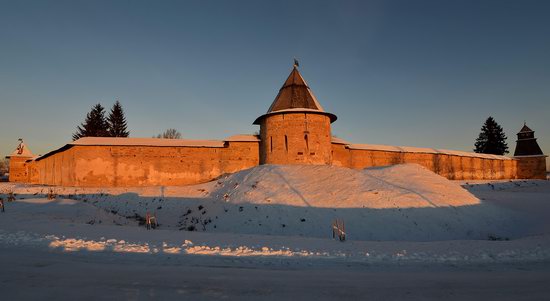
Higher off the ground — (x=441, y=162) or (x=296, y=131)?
(x=296, y=131)

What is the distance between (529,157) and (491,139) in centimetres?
1007

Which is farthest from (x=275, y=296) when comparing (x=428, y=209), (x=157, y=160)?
(x=157, y=160)

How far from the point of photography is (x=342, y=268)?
5207mm

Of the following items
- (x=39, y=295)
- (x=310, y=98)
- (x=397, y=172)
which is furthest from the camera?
(x=310, y=98)

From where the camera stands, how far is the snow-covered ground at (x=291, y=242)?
412cm

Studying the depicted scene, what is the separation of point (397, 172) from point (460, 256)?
35.5 feet

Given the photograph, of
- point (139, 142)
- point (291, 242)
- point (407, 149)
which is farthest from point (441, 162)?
point (291, 242)

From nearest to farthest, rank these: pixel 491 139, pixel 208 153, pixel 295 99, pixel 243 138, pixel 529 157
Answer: pixel 208 153, pixel 295 99, pixel 243 138, pixel 529 157, pixel 491 139

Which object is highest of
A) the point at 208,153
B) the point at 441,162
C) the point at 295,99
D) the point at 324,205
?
the point at 295,99

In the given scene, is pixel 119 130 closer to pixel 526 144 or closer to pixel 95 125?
pixel 95 125

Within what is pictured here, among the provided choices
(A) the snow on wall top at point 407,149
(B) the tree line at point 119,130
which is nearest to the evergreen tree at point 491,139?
(B) the tree line at point 119,130

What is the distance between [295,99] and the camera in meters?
22.1

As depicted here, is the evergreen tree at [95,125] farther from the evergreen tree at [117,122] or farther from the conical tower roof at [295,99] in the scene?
the conical tower roof at [295,99]

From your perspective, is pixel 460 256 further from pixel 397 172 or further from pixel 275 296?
pixel 397 172
